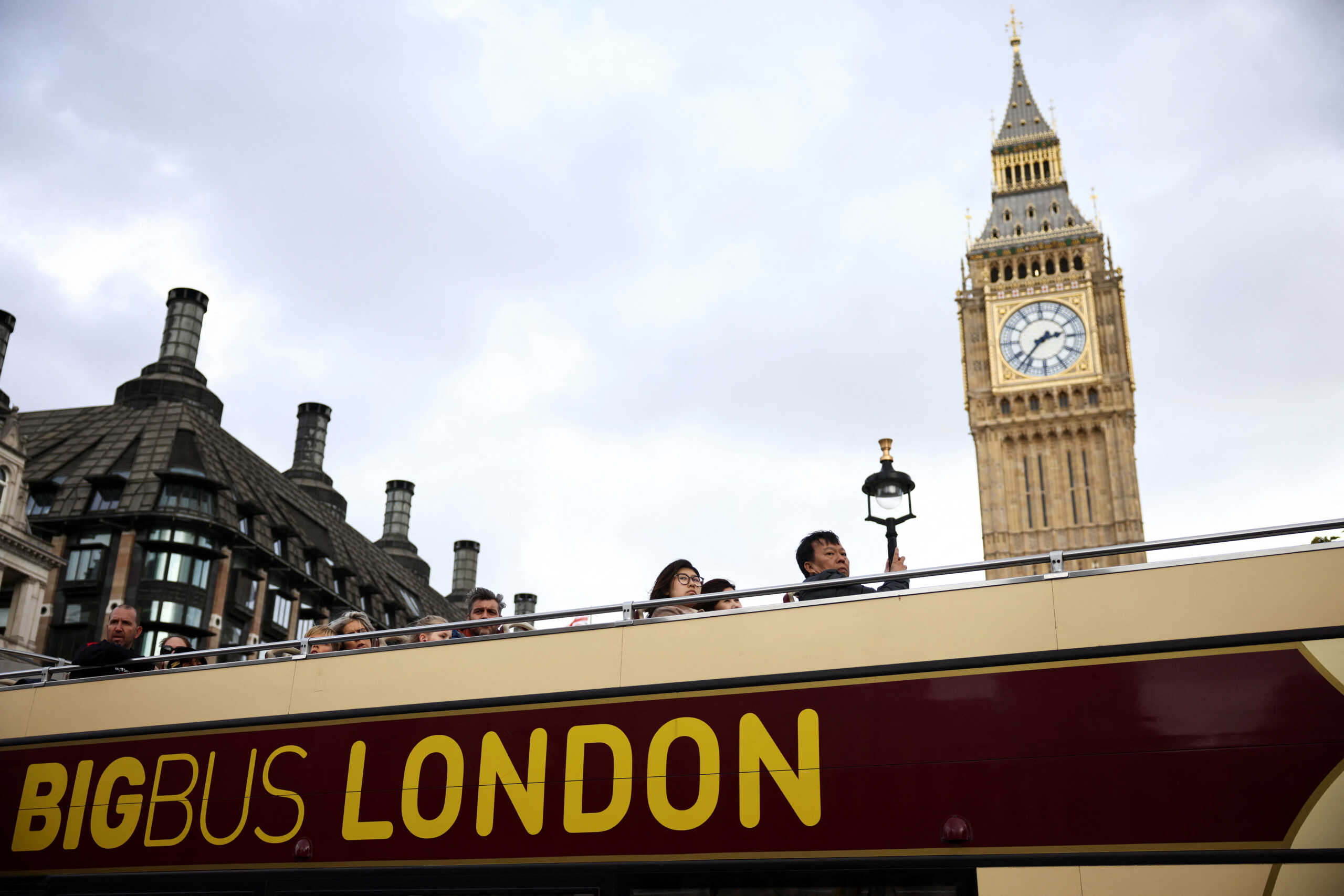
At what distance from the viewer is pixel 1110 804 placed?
447 cm

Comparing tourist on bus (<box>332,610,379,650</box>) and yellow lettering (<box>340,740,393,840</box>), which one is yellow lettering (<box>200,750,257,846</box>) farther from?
tourist on bus (<box>332,610,379,650</box>)

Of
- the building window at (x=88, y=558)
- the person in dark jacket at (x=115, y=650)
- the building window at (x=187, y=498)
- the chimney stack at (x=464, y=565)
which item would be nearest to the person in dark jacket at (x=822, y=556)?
the person in dark jacket at (x=115, y=650)

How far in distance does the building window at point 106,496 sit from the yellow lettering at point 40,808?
3947 centimetres

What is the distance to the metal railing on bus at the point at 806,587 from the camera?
455 centimetres

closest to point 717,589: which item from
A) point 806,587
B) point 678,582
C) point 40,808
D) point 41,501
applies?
point 678,582

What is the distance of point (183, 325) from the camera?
2094 inches

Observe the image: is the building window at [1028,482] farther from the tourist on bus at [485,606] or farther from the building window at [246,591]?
the tourist on bus at [485,606]

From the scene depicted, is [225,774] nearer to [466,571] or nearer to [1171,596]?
[1171,596]

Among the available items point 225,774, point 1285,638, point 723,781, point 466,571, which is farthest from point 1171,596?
point 466,571

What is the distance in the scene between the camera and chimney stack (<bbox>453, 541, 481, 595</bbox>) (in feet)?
274

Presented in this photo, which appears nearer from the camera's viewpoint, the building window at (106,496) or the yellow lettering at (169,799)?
the yellow lettering at (169,799)

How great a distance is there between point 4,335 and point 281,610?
623 inches

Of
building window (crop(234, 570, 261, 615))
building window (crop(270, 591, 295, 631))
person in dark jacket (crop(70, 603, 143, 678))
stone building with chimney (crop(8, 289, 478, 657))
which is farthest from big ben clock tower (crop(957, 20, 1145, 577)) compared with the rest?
person in dark jacket (crop(70, 603, 143, 678))

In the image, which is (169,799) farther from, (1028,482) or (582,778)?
(1028,482)
